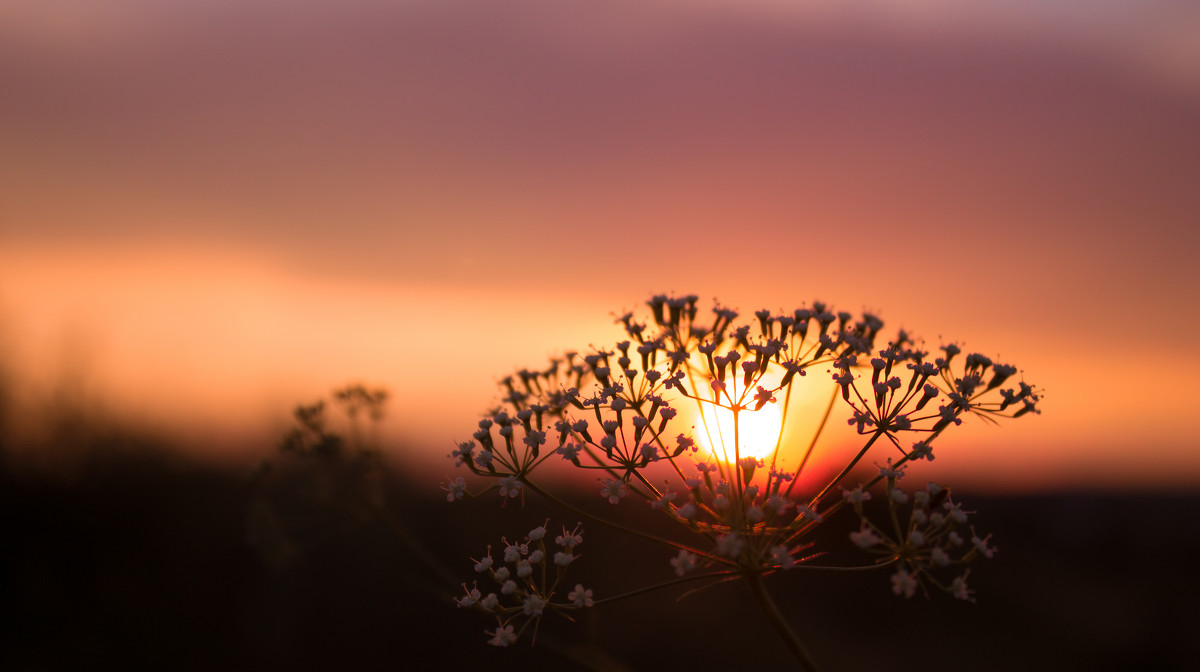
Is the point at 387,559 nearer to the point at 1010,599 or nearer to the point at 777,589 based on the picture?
the point at 777,589

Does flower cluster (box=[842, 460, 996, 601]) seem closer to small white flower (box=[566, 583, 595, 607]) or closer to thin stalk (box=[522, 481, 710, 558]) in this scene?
thin stalk (box=[522, 481, 710, 558])

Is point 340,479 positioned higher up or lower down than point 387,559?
higher up

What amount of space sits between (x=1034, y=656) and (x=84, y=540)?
1783cm

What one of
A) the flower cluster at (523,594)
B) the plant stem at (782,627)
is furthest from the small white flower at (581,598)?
A: the plant stem at (782,627)

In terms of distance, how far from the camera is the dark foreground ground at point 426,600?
432 inches

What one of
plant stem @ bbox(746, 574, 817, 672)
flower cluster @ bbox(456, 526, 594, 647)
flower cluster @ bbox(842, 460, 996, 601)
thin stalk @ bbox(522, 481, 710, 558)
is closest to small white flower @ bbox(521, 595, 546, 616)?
flower cluster @ bbox(456, 526, 594, 647)

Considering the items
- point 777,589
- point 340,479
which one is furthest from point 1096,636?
point 340,479

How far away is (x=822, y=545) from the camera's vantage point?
49.0 ft

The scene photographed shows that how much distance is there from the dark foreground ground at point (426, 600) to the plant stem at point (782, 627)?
699 cm

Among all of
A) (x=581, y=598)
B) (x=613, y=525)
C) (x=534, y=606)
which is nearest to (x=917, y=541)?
(x=613, y=525)

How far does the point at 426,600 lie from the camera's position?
1328 centimetres

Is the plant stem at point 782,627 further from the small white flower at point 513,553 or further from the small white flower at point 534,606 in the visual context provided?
the small white flower at point 513,553

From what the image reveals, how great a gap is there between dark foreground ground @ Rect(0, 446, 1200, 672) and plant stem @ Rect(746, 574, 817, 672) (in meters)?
6.99

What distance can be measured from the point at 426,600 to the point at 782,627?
11.6 meters
